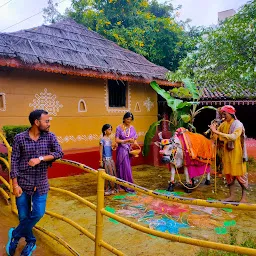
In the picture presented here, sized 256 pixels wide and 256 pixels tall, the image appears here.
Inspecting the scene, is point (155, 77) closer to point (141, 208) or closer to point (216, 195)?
point (216, 195)

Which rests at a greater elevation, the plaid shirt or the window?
the window

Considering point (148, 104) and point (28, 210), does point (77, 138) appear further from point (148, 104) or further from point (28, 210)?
point (28, 210)

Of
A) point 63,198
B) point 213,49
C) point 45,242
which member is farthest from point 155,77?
point 45,242

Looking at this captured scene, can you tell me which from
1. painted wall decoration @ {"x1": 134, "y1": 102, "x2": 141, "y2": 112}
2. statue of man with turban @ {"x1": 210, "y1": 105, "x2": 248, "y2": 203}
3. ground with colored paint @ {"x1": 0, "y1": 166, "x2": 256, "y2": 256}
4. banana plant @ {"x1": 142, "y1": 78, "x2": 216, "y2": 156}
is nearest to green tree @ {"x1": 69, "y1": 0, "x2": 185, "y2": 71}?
painted wall decoration @ {"x1": 134, "y1": 102, "x2": 141, "y2": 112}

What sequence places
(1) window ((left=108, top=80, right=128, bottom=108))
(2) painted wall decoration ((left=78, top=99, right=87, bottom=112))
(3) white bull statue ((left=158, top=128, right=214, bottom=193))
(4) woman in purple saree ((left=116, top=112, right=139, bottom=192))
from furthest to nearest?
1. (1) window ((left=108, top=80, right=128, bottom=108))
2. (2) painted wall decoration ((left=78, top=99, right=87, bottom=112))
3. (3) white bull statue ((left=158, top=128, right=214, bottom=193))
4. (4) woman in purple saree ((left=116, top=112, right=139, bottom=192))

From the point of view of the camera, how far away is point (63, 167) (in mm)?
7371

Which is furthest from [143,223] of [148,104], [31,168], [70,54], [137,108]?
→ [148,104]

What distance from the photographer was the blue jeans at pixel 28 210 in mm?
2824

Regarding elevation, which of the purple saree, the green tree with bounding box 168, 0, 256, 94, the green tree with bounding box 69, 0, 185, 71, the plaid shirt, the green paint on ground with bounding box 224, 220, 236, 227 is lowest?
the green paint on ground with bounding box 224, 220, 236, 227

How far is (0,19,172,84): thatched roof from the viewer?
6.16 metres

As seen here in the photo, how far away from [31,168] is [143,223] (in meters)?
2.12

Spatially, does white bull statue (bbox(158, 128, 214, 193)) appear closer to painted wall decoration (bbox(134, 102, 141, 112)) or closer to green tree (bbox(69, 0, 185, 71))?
painted wall decoration (bbox(134, 102, 141, 112))

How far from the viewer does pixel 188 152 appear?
6094mm

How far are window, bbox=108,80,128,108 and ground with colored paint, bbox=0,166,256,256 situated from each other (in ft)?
11.3
